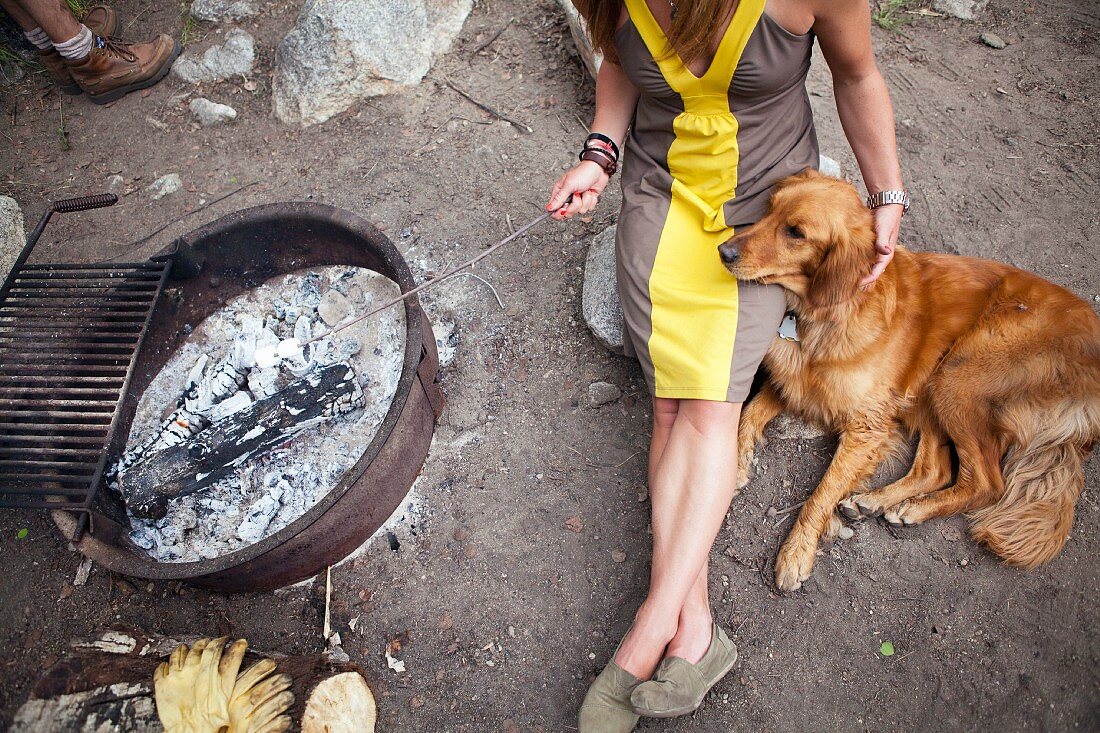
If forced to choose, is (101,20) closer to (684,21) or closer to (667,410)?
(684,21)

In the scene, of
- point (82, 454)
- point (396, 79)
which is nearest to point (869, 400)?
point (82, 454)

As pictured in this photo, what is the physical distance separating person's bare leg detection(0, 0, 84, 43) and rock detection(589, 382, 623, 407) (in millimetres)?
4096

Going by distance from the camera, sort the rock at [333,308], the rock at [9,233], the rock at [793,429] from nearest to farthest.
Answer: the rock at [793,429] → the rock at [333,308] → the rock at [9,233]

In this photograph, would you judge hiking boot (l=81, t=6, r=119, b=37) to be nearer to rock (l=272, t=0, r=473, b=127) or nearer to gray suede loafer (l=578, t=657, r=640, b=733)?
rock (l=272, t=0, r=473, b=127)

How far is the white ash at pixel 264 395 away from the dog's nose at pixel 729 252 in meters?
1.52

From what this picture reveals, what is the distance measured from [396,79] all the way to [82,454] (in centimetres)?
297

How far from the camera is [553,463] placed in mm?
2984

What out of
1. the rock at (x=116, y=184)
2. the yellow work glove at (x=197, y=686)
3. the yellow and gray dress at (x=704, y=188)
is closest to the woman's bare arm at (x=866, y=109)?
the yellow and gray dress at (x=704, y=188)

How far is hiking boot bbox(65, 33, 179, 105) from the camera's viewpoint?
4320 millimetres

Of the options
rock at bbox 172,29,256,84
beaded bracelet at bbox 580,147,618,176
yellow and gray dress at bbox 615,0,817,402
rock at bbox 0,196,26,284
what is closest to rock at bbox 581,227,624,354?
yellow and gray dress at bbox 615,0,817,402

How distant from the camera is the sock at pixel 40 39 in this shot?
429 cm

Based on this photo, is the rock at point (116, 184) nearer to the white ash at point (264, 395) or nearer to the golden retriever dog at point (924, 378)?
the white ash at point (264, 395)

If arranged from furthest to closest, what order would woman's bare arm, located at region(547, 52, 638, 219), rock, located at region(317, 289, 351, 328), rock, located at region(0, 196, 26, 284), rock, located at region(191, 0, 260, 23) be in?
rock, located at region(191, 0, 260, 23) < rock, located at region(0, 196, 26, 284) < rock, located at region(317, 289, 351, 328) < woman's bare arm, located at region(547, 52, 638, 219)

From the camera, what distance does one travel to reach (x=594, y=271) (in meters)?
3.28
